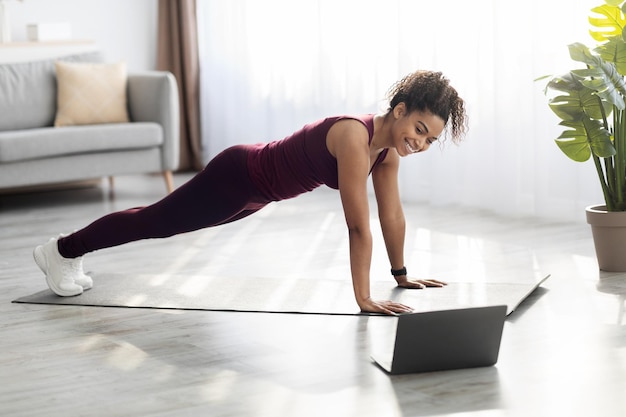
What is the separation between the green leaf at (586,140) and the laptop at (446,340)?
3.32 feet

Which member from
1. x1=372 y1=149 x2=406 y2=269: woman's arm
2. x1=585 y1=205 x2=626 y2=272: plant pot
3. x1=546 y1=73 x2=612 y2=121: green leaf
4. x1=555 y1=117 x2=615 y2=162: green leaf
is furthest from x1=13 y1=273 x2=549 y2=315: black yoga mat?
x1=546 y1=73 x2=612 y2=121: green leaf

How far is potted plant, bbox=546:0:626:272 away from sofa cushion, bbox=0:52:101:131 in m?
3.23

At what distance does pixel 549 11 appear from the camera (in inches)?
163

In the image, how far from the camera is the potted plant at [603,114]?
3064mm

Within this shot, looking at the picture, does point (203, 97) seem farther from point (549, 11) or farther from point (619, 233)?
point (619, 233)

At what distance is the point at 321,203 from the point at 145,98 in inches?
47.3

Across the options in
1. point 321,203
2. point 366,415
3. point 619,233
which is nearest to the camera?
point 366,415

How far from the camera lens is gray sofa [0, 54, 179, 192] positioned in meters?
4.97

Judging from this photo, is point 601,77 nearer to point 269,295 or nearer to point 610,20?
point 610,20

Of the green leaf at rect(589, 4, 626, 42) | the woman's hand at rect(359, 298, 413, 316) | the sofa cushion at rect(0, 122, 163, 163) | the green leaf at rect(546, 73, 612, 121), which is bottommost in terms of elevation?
the woman's hand at rect(359, 298, 413, 316)

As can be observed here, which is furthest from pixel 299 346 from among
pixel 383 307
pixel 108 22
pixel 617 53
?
pixel 108 22

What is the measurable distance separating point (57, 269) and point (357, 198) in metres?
1.04

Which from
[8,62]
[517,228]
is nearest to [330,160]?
[517,228]

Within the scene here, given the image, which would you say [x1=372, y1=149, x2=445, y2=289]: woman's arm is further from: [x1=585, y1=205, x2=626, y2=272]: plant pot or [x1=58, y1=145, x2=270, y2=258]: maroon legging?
[x1=585, y1=205, x2=626, y2=272]: plant pot
